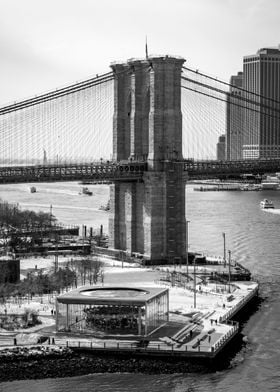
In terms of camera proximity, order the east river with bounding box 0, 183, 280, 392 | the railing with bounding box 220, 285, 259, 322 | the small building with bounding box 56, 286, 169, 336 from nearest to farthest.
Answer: the east river with bounding box 0, 183, 280, 392 → the small building with bounding box 56, 286, 169, 336 → the railing with bounding box 220, 285, 259, 322

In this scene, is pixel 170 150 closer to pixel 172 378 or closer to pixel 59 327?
pixel 59 327

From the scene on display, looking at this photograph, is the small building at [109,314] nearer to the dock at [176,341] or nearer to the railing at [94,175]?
the dock at [176,341]

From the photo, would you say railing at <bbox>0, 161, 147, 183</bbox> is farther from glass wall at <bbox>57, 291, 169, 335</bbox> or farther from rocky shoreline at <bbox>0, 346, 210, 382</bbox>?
rocky shoreline at <bbox>0, 346, 210, 382</bbox>

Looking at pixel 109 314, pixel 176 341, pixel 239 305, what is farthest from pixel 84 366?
pixel 239 305

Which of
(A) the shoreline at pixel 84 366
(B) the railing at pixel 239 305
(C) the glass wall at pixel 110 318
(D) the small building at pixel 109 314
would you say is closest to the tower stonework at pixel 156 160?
(B) the railing at pixel 239 305

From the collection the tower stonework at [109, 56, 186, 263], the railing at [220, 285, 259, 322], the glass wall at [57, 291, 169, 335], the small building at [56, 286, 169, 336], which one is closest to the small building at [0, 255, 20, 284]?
the small building at [56, 286, 169, 336]

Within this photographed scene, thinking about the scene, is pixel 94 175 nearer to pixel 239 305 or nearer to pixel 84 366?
pixel 239 305
